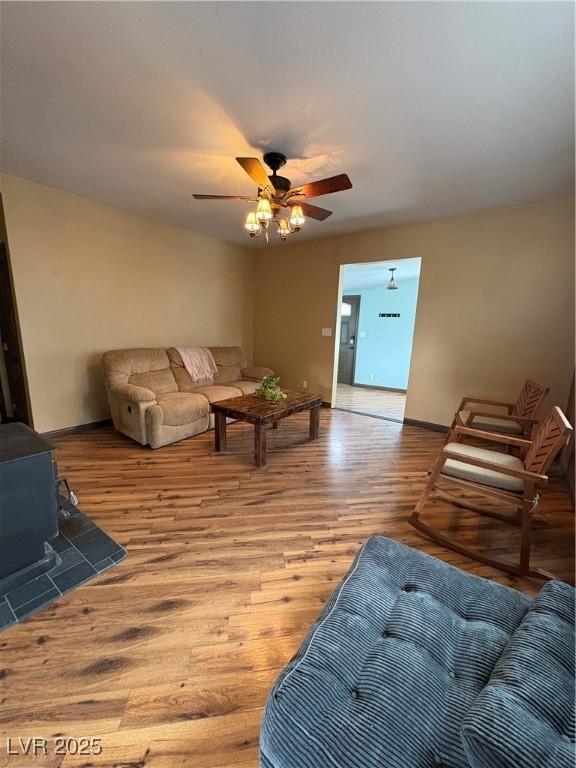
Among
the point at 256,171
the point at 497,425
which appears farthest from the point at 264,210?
the point at 497,425

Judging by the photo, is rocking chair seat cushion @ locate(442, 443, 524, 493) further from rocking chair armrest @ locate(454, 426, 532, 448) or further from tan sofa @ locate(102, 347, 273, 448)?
tan sofa @ locate(102, 347, 273, 448)

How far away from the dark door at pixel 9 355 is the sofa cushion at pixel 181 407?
149 centimetres

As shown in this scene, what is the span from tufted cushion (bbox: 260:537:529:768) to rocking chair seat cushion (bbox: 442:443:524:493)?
90 centimetres

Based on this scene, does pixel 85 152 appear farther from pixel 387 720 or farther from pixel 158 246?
pixel 387 720

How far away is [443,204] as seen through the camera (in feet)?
10.8

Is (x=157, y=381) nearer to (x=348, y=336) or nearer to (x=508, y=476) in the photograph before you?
(x=508, y=476)

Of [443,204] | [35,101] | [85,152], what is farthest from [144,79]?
[443,204]

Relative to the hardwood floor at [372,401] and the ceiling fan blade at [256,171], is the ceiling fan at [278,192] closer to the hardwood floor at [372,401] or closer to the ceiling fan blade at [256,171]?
the ceiling fan blade at [256,171]

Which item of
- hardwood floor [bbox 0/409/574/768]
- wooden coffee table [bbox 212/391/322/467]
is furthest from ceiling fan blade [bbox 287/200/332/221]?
hardwood floor [bbox 0/409/574/768]

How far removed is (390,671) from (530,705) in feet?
1.03

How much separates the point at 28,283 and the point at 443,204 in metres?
4.37

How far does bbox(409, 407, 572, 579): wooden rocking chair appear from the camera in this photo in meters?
1.77

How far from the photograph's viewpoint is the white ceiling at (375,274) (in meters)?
4.81

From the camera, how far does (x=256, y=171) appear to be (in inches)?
79.7
